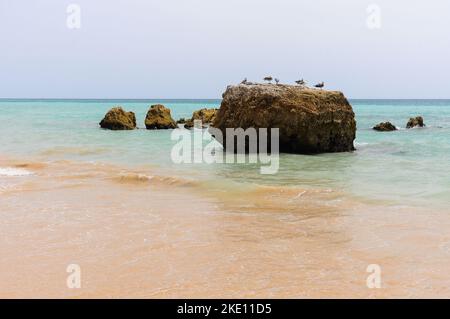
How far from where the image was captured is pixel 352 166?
1433 centimetres

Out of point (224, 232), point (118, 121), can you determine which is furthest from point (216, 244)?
point (118, 121)

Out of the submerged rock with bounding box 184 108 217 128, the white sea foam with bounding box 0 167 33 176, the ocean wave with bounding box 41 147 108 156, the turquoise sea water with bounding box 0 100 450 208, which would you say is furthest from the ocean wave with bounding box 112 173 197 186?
the submerged rock with bounding box 184 108 217 128

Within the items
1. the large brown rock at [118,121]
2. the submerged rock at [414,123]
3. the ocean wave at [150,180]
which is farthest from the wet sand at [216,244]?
the submerged rock at [414,123]

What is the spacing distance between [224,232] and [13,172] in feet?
27.1

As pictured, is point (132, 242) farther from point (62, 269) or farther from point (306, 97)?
point (306, 97)

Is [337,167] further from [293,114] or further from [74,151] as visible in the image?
[74,151]

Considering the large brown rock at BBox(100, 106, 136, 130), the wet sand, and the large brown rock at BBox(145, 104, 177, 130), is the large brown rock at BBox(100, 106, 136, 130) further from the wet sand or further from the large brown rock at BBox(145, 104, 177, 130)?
the wet sand

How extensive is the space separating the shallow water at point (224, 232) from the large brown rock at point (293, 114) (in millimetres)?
4021

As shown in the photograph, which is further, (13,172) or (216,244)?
(13,172)

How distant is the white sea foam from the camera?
12570 mm

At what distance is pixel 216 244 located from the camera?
242 inches

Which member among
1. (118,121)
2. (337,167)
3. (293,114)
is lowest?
(337,167)
